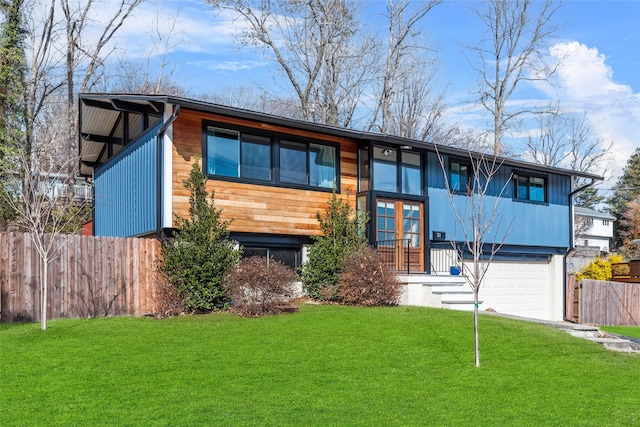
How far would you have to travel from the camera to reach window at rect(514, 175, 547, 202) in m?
20.9

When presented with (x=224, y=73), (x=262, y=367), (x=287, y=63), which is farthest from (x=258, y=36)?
(x=262, y=367)

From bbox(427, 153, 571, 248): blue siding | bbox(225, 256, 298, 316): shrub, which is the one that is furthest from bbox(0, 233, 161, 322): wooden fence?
bbox(427, 153, 571, 248): blue siding

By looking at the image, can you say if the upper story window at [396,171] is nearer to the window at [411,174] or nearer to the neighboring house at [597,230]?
the window at [411,174]

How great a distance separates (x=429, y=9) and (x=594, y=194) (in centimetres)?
3808

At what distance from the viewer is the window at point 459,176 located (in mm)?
18922

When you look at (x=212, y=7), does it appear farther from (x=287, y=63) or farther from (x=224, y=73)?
(x=224, y=73)

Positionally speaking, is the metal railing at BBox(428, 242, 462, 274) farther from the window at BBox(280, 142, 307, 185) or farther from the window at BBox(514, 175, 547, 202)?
the window at BBox(280, 142, 307, 185)

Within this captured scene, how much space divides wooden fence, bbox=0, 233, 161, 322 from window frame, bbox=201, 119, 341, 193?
2.38 m

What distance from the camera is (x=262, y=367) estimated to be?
8266mm

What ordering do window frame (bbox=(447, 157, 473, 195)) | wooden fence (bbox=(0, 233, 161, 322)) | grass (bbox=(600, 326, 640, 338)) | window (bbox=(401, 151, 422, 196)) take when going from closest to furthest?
1. wooden fence (bbox=(0, 233, 161, 322))
2. grass (bbox=(600, 326, 640, 338))
3. window (bbox=(401, 151, 422, 196))
4. window frame (bbox=(447, 157, 473, 195))

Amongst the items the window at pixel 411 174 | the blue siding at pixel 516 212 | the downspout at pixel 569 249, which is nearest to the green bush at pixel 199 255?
the window at pixel 411 174

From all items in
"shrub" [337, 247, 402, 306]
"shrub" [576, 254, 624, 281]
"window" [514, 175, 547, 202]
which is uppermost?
"window" [514, 175, 547, 202]

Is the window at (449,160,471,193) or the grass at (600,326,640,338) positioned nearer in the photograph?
the grass at (600,326,640,338)

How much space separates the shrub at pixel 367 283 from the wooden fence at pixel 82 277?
4404 mm
